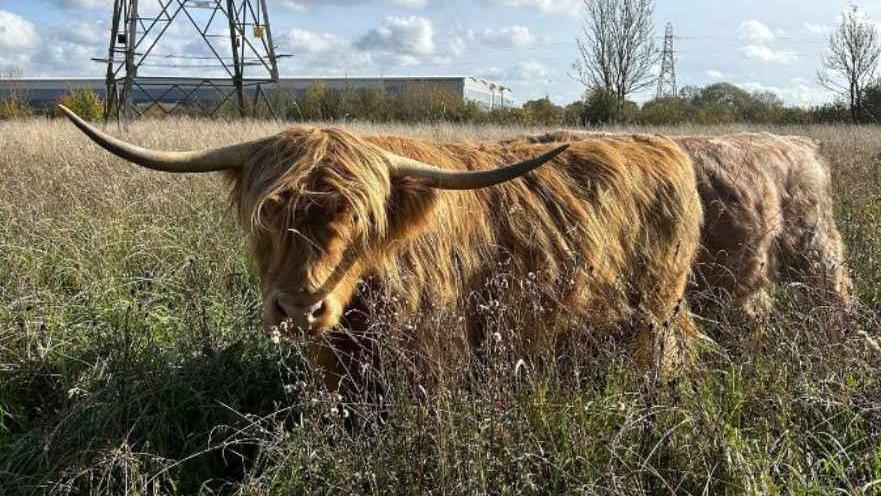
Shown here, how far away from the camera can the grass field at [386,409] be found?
2.12 metres

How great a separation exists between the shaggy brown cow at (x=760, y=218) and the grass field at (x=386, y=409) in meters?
0.20

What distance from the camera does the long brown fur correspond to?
252 cm

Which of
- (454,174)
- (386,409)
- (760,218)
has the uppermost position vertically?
(454,174)

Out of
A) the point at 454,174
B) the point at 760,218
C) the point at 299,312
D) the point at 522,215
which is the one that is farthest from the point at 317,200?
the point at 760,218

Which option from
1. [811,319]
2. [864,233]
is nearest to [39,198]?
[811,319]

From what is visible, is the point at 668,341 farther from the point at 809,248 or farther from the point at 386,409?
the point at 809,248

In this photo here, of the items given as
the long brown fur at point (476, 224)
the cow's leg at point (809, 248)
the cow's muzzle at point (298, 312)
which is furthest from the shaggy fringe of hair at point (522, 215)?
the cow's leg at point (809, 248)

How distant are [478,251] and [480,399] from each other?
0.92 metres

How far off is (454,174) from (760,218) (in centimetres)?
202

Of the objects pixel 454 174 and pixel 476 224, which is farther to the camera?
pixel 476 224

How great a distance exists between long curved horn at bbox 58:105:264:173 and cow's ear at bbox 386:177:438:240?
602mm

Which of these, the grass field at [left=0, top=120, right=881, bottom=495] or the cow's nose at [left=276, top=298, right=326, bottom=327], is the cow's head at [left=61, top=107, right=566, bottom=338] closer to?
the cow's nose at [left=276, top=298, right=326, bottom=327]

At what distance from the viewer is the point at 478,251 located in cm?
305

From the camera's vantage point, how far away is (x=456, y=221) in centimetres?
298
